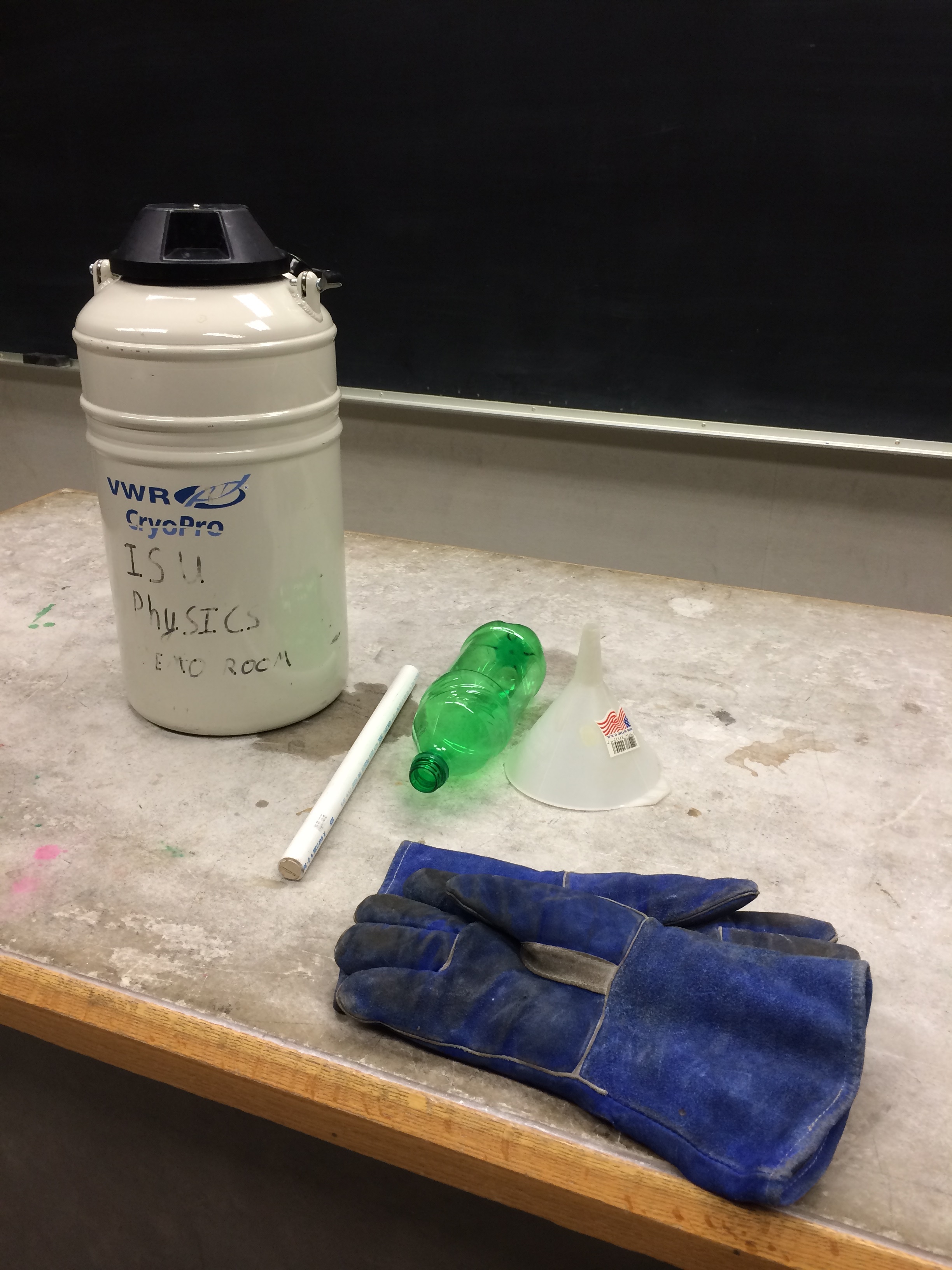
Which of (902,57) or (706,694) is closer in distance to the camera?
(706,694)

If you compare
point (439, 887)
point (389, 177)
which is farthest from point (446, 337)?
point (439, 887)

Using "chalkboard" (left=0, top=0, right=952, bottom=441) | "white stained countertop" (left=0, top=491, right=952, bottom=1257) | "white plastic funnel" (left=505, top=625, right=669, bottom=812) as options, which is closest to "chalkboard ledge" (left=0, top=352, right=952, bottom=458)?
"chalkboard" (left=0, top=0, right=952, bottom=441)

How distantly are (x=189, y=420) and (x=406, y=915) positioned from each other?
0.40 m

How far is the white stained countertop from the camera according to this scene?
0.49 metres

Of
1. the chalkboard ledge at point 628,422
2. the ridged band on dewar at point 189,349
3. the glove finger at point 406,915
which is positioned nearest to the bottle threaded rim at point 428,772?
the glove finger at point 406,915

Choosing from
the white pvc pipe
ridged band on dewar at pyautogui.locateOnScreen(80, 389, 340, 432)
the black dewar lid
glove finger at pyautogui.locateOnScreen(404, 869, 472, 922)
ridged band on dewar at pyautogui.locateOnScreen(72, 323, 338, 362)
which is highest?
the black dewar lid

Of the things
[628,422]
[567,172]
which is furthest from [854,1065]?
[567,172]

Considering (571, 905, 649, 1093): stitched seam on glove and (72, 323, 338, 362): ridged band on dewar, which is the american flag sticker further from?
(72, 323, 338, 362): ridged band on dewar

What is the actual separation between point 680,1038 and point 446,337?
5.14ft

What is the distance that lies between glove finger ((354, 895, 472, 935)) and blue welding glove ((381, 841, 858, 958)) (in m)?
0.01

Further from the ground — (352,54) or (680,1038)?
(352,54)

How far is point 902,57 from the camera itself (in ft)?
4.46

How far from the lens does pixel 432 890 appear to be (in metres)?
0.58

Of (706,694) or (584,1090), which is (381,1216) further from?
(706,694)
